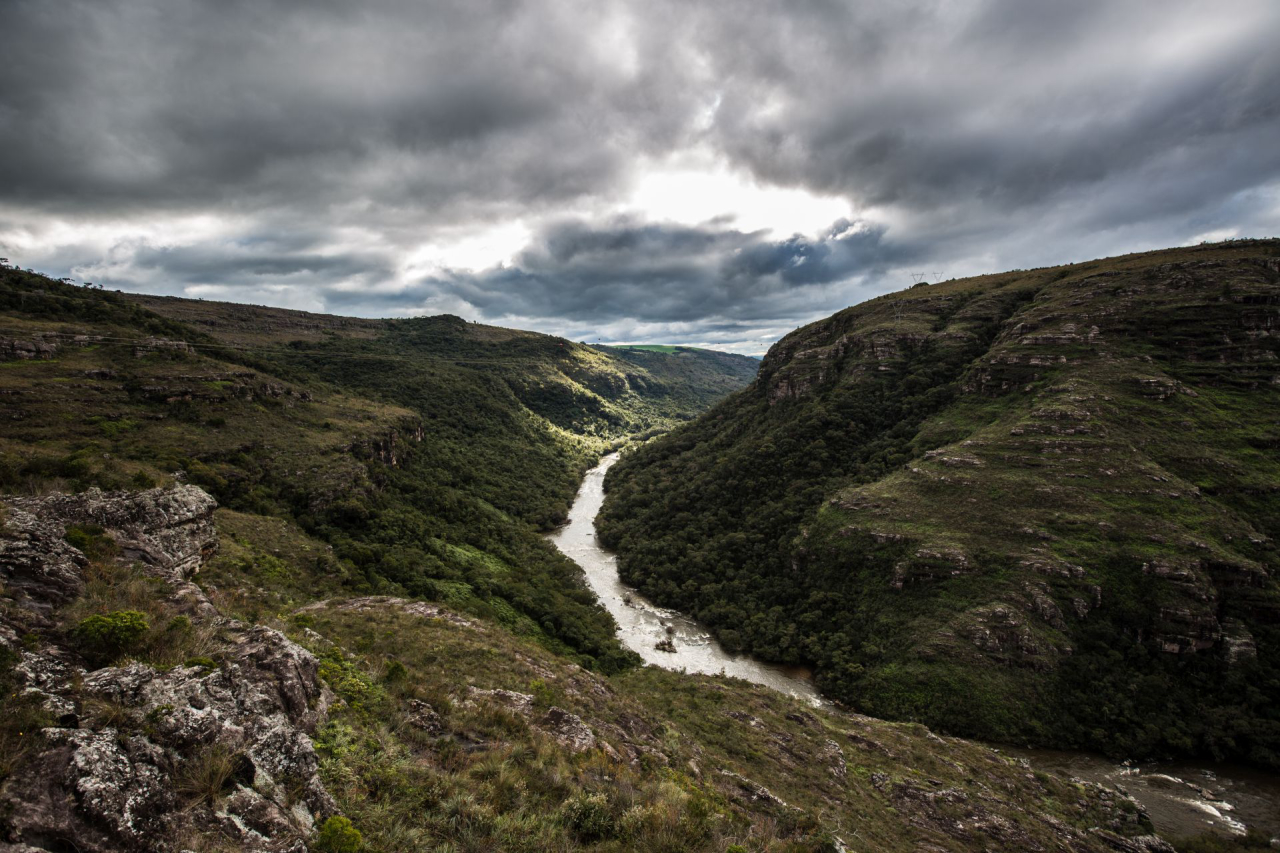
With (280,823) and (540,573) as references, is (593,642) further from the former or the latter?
(280,823)

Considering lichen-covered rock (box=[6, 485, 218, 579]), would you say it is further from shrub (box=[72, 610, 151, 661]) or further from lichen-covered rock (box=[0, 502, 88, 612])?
shrub (box=[72, 610, 151, 661])

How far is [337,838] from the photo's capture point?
296 inches

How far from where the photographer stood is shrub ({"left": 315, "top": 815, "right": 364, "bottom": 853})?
294 inches

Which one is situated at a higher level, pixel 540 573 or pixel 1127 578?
pixel 1127 578

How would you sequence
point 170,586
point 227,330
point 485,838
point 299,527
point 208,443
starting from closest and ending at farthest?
1. point 485,838
2. point 170,586
3. point 299,527
4. point 208,443
5. point 227,330

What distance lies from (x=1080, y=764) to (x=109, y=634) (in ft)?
202

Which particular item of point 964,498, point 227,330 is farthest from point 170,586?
point 227,330

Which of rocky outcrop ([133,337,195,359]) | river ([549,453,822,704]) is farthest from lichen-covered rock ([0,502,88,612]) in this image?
rocky outcrop ([133,337,195,359])

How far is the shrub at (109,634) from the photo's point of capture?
336 inches

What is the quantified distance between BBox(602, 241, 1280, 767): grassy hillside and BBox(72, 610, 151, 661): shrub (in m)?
54.1

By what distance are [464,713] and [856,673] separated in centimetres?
4608

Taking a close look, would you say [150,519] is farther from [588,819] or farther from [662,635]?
[662,635]

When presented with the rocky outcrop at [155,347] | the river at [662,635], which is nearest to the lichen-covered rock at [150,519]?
the river at [662,635]

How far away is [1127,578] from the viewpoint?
4406 cm
